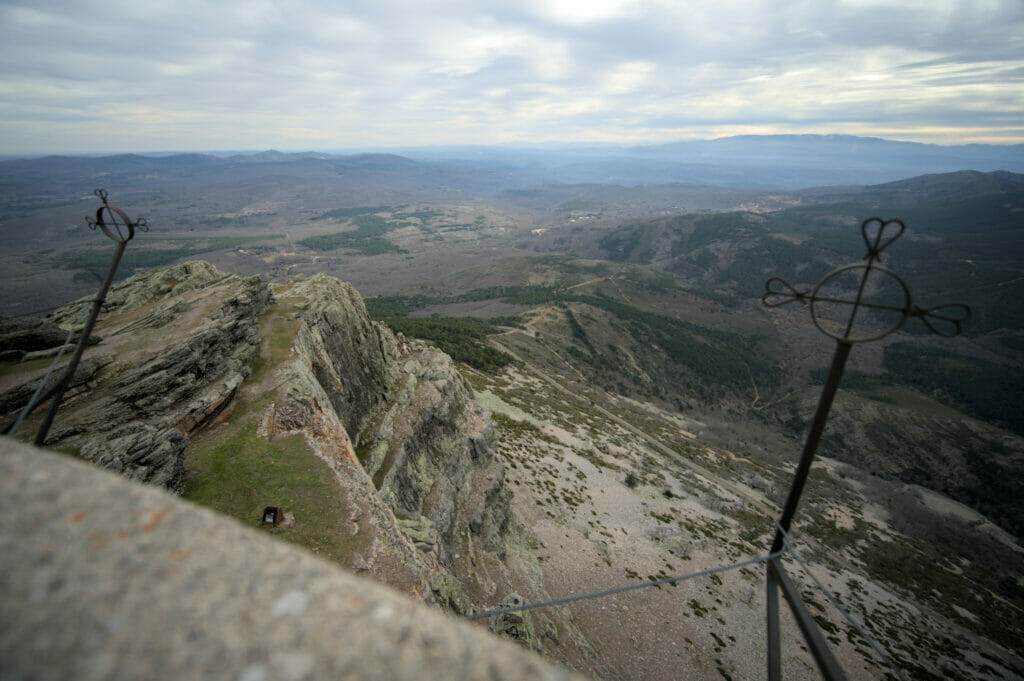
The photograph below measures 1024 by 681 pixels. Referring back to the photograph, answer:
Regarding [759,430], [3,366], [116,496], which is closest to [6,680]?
[116,496]

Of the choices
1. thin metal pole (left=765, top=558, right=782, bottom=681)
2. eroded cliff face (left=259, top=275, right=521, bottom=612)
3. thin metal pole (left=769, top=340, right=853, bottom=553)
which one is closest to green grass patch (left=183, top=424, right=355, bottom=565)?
eroded cliff face (left=259, top=275, right=521, bottom=612)

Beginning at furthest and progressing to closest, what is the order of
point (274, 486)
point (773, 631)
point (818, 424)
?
point (274, 486) → point (773, 631) → point (818, 424)

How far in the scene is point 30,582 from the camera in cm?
204

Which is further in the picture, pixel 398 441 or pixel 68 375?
pixel 398 441

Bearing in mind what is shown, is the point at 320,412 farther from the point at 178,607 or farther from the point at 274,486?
the point at 178,607

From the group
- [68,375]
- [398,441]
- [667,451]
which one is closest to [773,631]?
[68,375]

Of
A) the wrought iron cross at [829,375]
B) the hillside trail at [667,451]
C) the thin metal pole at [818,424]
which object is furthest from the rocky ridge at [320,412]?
the hillside trail at [667,451]

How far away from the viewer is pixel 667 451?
56.8 m

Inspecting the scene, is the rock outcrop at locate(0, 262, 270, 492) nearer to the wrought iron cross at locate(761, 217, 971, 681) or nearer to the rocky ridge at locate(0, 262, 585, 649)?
the rocky ridge at locate(0, 262, 585, 649)

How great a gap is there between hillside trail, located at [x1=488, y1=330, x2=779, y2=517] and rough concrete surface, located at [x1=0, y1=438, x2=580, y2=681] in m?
56.7

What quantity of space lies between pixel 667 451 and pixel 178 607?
61127mm

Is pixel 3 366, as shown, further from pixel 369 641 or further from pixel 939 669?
pixel 939 669

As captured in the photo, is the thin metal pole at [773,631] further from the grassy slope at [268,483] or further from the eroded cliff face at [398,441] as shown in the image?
the grassy slope at [268,483]

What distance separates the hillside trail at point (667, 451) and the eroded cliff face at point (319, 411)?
3433 cm
